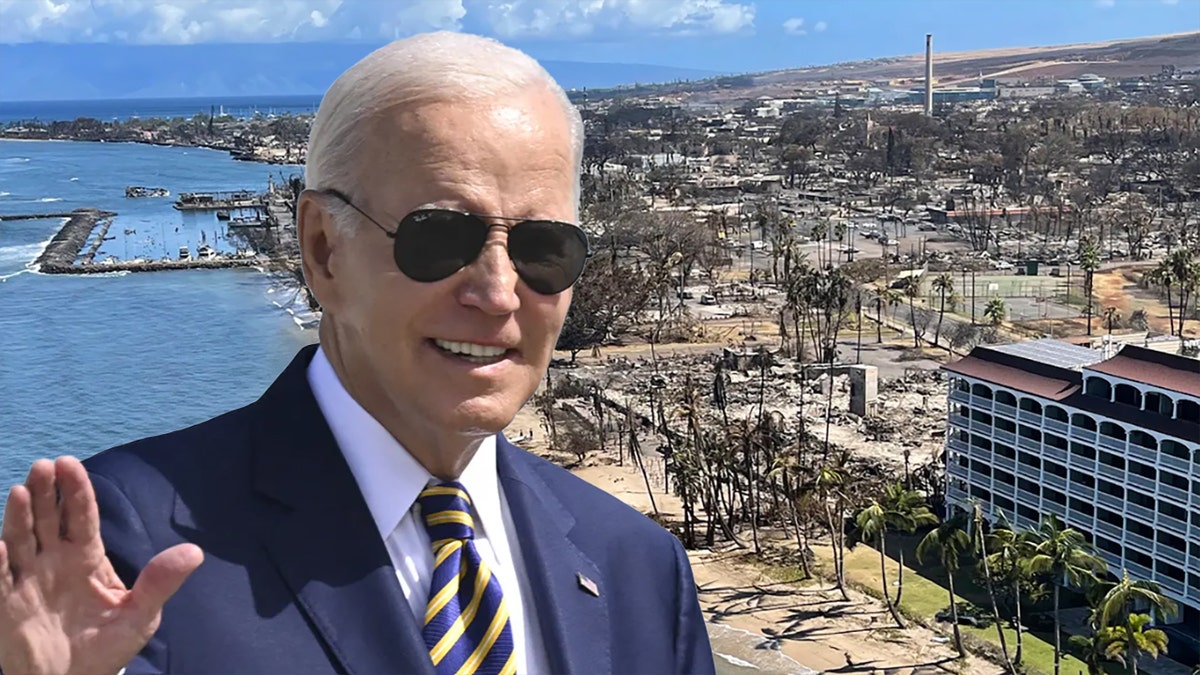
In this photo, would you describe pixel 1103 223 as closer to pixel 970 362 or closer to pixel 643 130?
pixel 970 362

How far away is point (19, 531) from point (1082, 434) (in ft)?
59.6

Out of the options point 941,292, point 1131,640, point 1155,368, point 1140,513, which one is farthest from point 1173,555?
point 941,292

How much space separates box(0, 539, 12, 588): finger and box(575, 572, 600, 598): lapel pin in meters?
0.91

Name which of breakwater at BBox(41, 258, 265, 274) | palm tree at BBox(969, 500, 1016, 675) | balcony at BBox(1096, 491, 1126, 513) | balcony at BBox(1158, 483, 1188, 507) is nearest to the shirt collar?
palm tree at BBox(969, 500, 1016, 675)

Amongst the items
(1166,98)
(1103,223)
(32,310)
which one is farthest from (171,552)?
(1166,98)

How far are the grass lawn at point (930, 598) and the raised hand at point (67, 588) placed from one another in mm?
15845

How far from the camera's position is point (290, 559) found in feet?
5.89

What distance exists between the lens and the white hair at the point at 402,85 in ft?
6.05

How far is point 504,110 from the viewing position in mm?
1873

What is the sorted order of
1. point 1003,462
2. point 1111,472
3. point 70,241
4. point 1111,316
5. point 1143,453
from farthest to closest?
point 70,241
point 1111,316
point 1003,462
point 1111,472
point 1143,453

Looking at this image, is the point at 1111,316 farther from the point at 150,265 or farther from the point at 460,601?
the point at 150,265

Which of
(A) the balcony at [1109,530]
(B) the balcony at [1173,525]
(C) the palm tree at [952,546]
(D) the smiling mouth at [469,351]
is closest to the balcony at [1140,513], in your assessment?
(B) the balcony at [1173,525]

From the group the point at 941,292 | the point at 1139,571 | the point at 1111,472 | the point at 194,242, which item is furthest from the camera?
the point at 194,242

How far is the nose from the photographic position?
1863 millimetres
